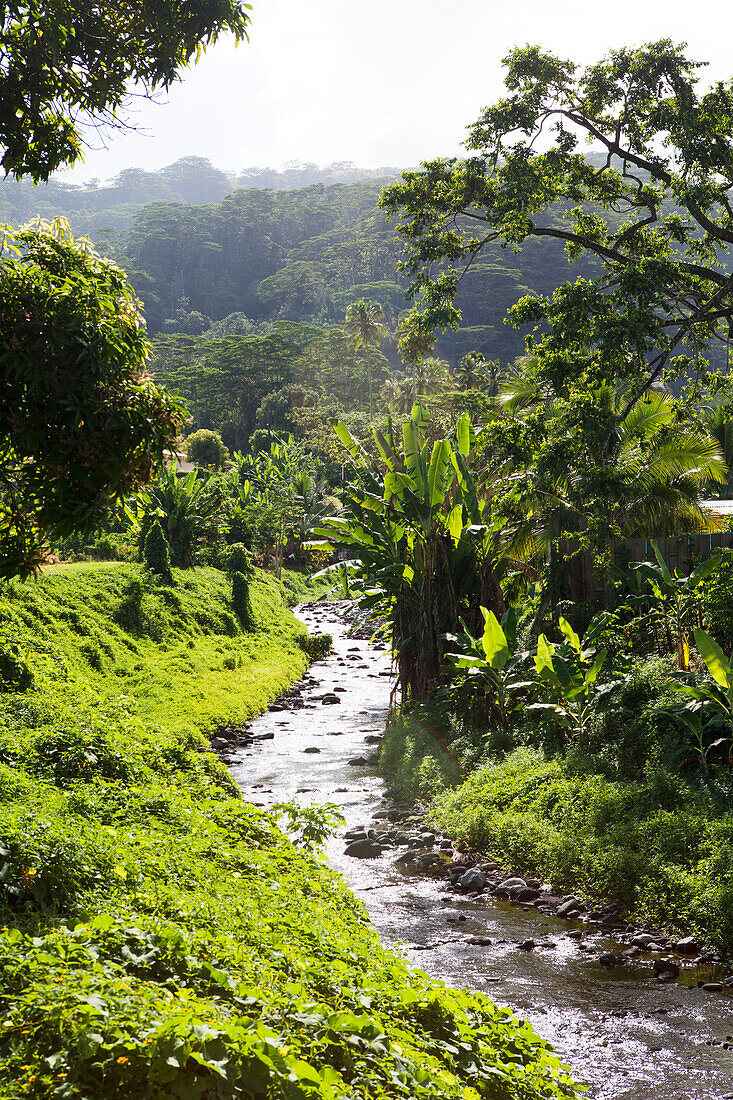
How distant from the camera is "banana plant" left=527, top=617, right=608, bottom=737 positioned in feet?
32.0

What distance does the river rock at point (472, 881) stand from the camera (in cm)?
832

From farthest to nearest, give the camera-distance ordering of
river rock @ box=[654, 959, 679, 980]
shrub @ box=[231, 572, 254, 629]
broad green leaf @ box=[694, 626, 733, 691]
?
1. shrub @ box=[231, 572, 254, 629]
2. broad green leaf @ box=[694, 626, 733, 691]
3. river rock @ box=[654, 959, 679, 980]

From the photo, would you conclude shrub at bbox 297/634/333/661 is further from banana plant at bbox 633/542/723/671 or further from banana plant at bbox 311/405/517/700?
banana plant at bbox 633/542/723/671

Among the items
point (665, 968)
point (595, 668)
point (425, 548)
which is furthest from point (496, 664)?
point (665, 968)

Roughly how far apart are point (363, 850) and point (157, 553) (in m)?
13.4

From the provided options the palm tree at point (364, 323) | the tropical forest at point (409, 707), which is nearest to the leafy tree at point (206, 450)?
the palm tree at point (364, 323)

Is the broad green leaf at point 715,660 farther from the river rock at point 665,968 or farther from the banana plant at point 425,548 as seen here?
the banana plant at point 425,548

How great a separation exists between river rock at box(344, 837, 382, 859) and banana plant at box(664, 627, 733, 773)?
146 inches

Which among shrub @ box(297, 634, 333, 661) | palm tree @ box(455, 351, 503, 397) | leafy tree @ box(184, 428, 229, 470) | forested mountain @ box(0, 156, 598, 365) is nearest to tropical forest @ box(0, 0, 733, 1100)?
shrub @ box(297, 634, 333, 661)

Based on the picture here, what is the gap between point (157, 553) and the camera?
2112 centimetres

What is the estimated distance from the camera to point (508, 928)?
24.3 ft

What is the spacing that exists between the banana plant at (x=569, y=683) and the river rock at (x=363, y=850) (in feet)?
8.24

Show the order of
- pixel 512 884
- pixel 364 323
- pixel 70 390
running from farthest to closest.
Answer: pixel 364 323 < pixel 512 884 < pixel 70 390

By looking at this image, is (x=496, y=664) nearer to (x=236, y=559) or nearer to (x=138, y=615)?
(x=138, y=615)
